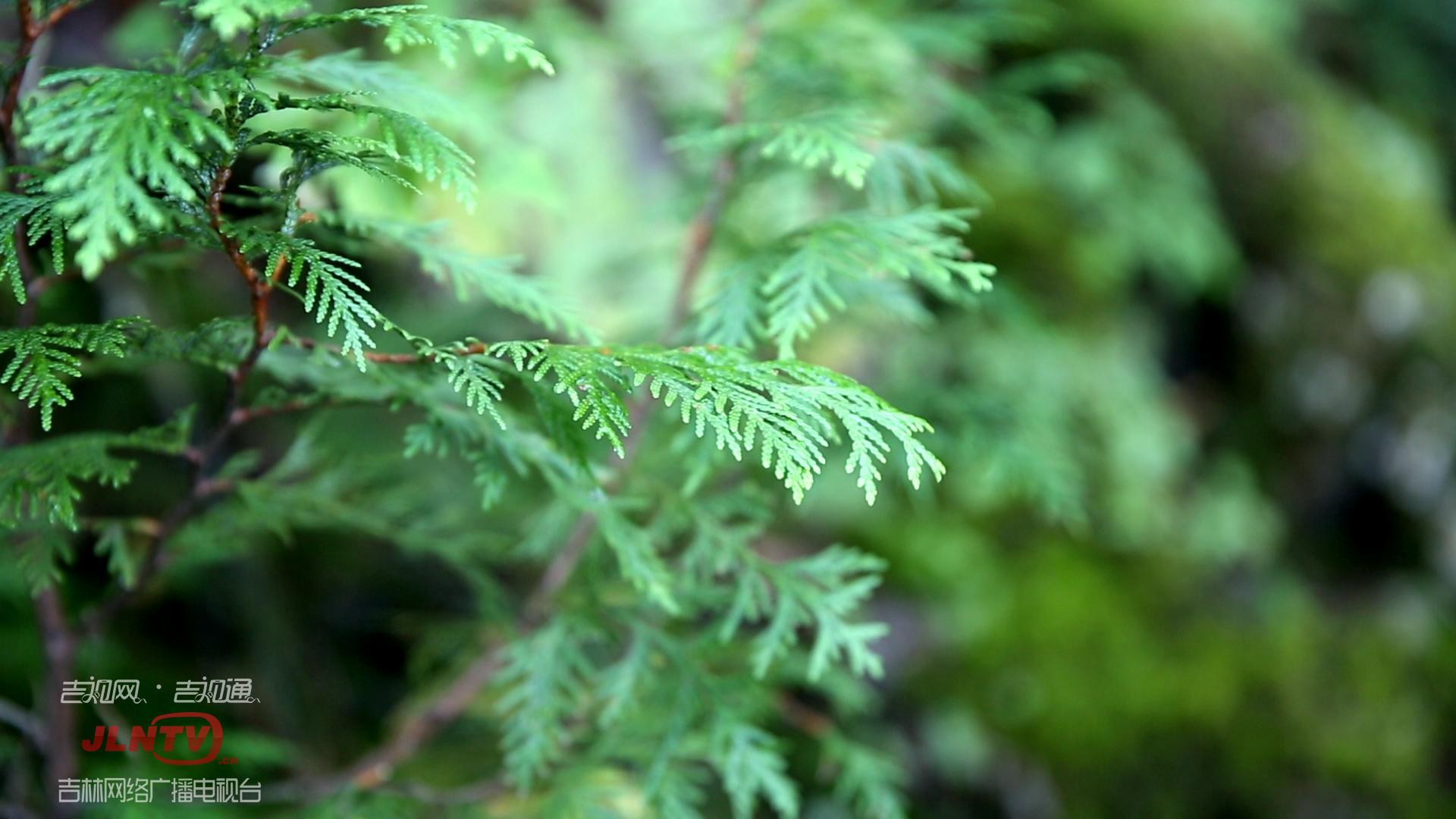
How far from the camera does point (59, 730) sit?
1519 millimetres

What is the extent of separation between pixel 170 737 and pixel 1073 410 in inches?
116

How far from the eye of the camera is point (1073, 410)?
358cm

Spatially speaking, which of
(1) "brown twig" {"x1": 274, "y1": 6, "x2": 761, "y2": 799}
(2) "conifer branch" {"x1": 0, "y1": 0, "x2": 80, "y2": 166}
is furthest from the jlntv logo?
(2) "conifer branch" {"x1": 0, "y1": 0, "x2": 80, "y2": 166}

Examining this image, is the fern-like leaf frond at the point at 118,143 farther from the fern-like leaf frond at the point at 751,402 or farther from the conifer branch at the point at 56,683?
the conifer branch at the point at 56,683

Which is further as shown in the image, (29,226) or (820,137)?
(820,137)

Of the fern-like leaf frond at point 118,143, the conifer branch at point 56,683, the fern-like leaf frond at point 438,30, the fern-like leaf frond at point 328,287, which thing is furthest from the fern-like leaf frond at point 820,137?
the conifer branch at point 56,683

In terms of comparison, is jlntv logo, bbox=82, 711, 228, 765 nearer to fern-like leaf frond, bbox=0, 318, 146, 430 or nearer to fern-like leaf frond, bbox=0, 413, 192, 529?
fern-like leaf frond, bbox=0, 413, 192, 529

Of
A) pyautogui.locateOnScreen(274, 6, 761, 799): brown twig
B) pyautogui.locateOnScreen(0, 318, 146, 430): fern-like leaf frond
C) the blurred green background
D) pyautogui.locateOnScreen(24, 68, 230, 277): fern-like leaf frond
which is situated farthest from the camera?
the blurred green background

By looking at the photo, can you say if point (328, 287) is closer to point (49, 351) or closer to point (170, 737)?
point (49, 351)

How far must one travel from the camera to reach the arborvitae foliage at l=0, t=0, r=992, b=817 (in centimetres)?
95

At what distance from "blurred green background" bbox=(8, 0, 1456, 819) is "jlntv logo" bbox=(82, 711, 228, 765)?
13cm

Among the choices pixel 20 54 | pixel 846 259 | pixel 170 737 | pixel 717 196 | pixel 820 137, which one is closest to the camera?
pixel 20 54

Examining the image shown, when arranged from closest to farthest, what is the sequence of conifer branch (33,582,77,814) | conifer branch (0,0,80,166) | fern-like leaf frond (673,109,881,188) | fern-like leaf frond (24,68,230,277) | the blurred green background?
1. fern-like leaf frond (24,68,230,277)
2. conifer branch (0,0,80,166)
3. fern-like leaf frond (673,109,881,188)
4. conifer branch (33,582,77,814)
5. the blurred green background

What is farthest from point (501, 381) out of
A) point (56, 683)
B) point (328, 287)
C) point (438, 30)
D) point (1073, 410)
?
point (1073, 410)
